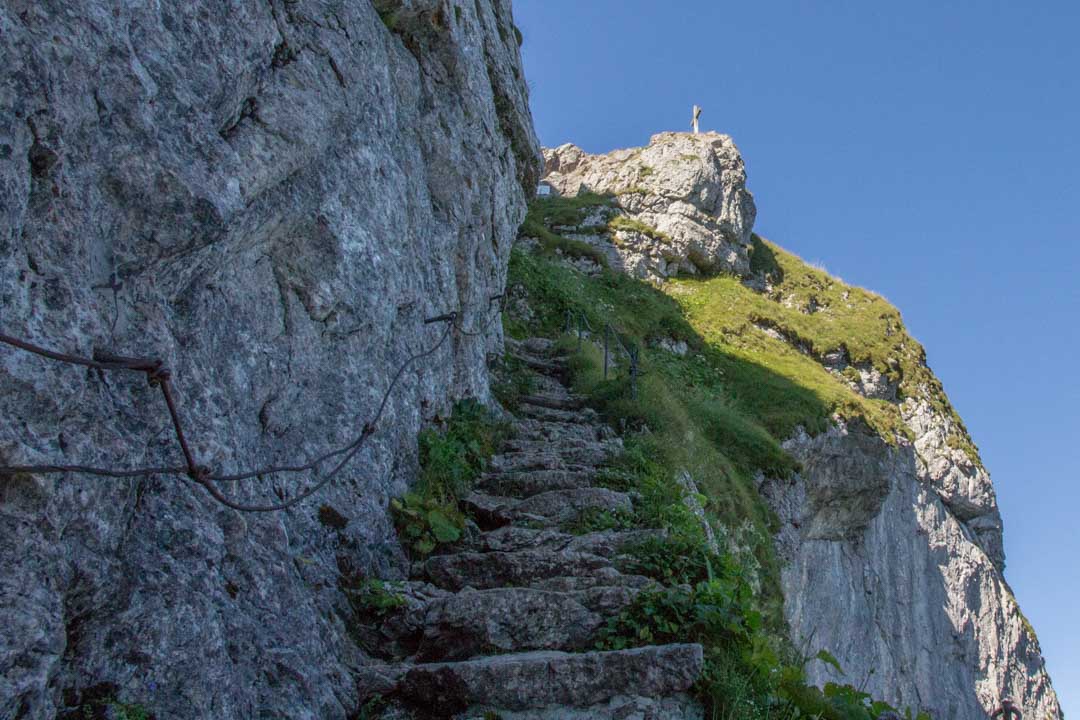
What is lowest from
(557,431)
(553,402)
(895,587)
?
(557,431)

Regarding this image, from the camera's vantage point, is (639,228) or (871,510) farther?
(639,228)

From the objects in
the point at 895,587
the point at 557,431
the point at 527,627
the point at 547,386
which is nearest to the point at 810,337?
the point at 895,587

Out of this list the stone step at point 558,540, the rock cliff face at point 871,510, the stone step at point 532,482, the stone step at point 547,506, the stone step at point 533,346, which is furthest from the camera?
the rock cliff face at point 871,510

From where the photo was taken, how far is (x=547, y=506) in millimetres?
6516

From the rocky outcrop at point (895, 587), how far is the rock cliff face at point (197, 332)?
29.1 ft

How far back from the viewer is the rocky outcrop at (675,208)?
20484 mm

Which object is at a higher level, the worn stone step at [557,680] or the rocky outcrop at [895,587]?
the rocky outcrop at [895,587]

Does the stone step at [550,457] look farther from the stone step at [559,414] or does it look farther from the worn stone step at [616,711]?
the worn stone step at [616,711]

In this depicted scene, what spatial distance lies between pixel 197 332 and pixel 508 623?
2.34 m

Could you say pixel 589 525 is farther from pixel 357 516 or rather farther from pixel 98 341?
pixel 98 341

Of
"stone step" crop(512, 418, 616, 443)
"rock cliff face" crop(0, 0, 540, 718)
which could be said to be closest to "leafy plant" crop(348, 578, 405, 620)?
"rock cliff face" crop(0, 0, 540, 718)

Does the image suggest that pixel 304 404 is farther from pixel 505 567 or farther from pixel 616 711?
pixel 616 711

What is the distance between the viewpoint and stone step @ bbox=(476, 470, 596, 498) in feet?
22.8

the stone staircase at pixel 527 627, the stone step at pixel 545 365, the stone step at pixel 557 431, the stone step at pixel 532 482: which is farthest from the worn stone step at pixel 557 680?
the stone step at pixel 545 365
